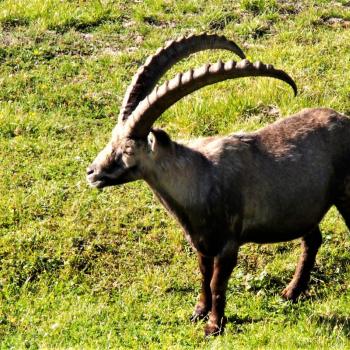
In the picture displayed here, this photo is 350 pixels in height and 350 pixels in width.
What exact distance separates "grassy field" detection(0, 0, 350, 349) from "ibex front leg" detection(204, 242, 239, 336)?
14cm

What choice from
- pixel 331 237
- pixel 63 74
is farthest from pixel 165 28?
pixel 331 237

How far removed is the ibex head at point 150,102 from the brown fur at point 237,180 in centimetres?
1

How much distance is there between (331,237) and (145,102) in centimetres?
370

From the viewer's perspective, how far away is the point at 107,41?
13836mm

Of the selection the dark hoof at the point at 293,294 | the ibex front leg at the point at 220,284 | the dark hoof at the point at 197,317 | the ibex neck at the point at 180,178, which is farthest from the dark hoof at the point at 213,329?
the ibex neck at the point at 180,178

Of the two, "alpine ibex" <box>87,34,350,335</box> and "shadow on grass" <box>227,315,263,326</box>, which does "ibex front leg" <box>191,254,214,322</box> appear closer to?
"alpine ibex" <box>87,34,350,335</box>

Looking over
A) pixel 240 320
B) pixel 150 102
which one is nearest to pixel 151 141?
pixel 150 102

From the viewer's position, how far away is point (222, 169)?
696 cm

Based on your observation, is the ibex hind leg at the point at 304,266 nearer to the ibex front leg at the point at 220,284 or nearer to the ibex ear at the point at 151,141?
the ibex front leg at the point at 220,284

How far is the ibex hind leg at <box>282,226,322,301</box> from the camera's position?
806cm

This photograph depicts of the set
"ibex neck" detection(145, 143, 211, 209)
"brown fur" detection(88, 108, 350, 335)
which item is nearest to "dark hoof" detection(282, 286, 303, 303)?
"brown fur" detection(88, 108, 350, 335)

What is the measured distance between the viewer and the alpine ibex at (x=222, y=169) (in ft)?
21.7

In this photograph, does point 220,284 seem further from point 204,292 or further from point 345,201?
point 345,201

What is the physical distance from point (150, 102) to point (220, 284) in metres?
2.02
